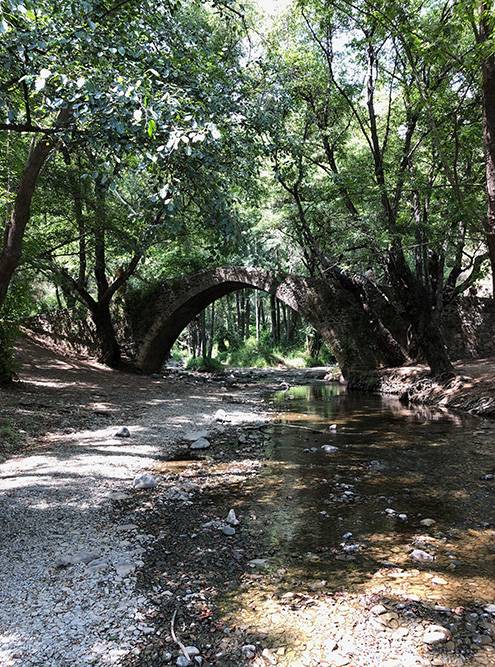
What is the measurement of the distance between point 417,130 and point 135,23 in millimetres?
9956

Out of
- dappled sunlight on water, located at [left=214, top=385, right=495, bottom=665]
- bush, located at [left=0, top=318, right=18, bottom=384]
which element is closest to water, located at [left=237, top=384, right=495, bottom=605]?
dappled sunlight on water, located at [left=214, top=385, right=495, bottom=665]

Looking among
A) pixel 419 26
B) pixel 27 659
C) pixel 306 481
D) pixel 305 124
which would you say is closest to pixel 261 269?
pixel 305 124

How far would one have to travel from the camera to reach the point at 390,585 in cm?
298

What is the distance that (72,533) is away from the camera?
375 centimetres

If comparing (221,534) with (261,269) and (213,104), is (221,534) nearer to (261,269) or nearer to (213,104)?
(213,104)

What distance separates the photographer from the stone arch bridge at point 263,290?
50.6 ft

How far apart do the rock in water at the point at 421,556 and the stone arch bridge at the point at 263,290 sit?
1212 centimetres

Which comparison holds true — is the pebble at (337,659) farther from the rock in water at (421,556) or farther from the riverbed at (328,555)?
the rock in water at (421,556)

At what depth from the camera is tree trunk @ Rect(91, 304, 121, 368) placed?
16.9 metres

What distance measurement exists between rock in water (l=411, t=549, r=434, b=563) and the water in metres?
0.05

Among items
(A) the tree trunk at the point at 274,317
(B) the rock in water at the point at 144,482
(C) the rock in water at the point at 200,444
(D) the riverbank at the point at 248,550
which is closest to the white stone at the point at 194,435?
(D) the riverbank at the point at 248,550

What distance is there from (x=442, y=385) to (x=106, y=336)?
37.1 ft

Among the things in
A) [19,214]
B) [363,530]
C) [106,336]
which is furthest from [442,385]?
[106,336]

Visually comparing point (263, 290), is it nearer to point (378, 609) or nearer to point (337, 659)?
point (378, 609)
